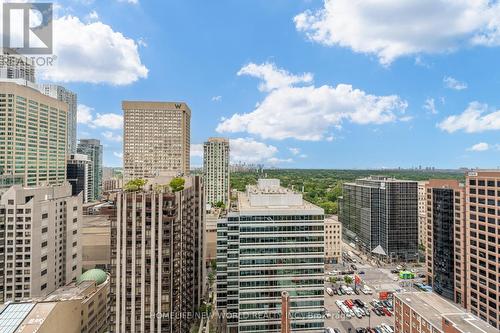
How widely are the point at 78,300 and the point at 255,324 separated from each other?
3353 cm

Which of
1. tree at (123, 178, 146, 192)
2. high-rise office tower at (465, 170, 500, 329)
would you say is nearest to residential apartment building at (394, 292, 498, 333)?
→ high-rise office tower at (465, 170, 500, 329)

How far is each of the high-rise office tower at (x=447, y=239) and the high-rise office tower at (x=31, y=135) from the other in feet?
525

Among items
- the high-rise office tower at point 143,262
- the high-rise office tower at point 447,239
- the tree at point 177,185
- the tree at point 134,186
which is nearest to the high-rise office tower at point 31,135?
the tree at point 134,186

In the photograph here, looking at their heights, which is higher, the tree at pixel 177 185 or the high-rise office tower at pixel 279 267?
the tree at pixel 177 185

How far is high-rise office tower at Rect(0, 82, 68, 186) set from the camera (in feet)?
447

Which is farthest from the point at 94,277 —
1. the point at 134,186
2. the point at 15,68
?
the point at 15,68

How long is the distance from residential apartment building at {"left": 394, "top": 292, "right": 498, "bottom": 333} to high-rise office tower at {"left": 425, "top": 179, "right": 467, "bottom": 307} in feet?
110

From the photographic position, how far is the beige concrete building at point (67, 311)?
46156 mm

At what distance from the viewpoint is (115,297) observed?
53.8 meters

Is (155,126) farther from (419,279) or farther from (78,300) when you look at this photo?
(419,279)

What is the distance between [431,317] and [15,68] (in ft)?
715

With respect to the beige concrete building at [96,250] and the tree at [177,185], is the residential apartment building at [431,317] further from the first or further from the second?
the beige concrete building at [96,250]

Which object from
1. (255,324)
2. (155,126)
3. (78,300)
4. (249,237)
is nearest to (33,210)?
(78,300)

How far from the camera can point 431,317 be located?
50.1 m
